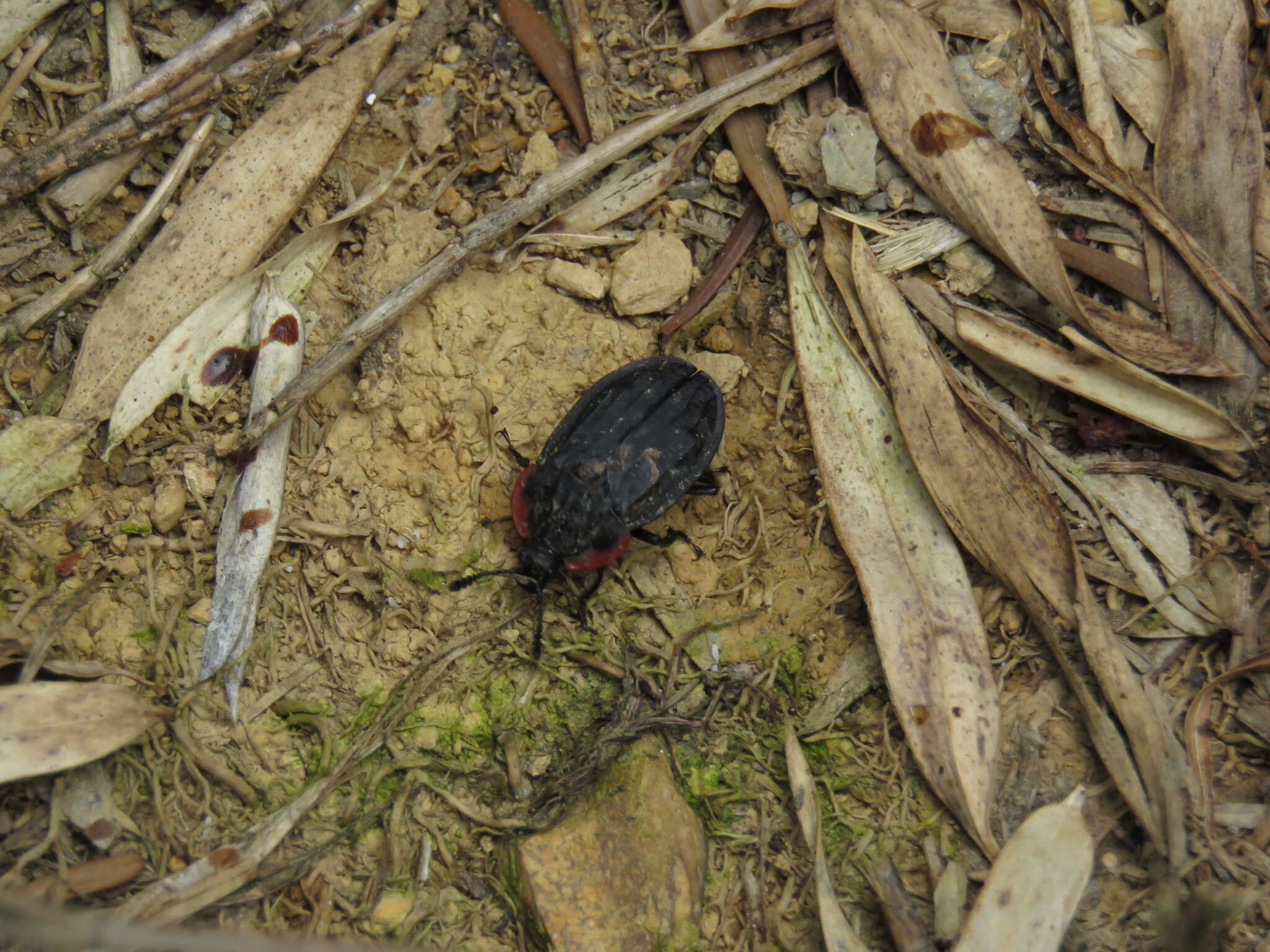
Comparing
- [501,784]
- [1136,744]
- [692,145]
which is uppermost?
[692,145]

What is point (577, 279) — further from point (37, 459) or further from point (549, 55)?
point (37, 459)

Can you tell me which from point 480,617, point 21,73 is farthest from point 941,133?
point 21,73

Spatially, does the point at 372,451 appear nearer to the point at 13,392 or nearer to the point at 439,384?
the point at 439,384

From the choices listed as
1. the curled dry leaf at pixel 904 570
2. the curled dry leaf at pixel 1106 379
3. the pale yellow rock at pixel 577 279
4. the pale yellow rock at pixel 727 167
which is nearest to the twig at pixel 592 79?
the pale yellow rock at pixel 727 167

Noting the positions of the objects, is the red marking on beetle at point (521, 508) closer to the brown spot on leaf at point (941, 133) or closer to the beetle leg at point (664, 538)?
the beetle leg at point (664, 538)

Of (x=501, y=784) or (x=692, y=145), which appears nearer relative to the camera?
(x=501, y=784)

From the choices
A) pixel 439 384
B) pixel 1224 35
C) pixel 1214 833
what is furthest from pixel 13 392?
pixel 1224 35

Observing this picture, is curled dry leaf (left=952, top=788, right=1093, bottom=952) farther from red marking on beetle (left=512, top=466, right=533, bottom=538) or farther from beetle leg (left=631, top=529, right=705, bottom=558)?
red marking on beetle (left=512, top=466, right=533, bottom=538)
